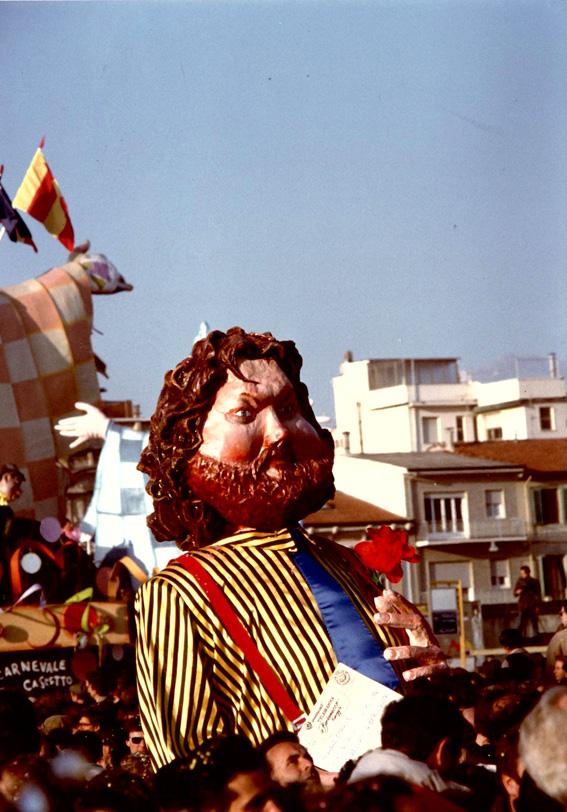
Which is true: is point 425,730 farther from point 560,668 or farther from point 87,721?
point 560,668

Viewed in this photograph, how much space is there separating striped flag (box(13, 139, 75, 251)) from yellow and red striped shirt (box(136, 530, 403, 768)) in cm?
1585

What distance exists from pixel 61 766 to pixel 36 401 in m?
19.0

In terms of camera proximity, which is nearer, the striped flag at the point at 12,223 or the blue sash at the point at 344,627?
the blue sash at the point at 344,627

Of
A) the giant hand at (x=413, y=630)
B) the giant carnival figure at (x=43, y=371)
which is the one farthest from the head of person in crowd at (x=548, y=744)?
the giant carnival figure at (x=43, y=371)

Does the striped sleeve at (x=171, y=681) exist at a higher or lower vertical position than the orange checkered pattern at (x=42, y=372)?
lower

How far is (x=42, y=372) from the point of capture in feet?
76.6

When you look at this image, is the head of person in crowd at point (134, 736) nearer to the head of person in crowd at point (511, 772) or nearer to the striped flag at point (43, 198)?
the head of person in crowd at point (511, 772)

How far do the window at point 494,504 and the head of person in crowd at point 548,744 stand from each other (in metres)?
46.6

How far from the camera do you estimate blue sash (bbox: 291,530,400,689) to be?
5641mm

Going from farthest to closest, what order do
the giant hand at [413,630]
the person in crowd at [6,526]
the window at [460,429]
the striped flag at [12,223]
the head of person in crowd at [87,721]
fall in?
the window at [460,429]
the striped flag at [12,223]
the person in crowd at [6,526]
the head of person in crowd at [87,721]
the giant hand at [413,630]

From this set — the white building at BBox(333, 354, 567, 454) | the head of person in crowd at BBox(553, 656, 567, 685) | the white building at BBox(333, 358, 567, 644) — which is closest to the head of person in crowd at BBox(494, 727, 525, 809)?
the head of person in crowd at BBox(553, 656, 567, 685)

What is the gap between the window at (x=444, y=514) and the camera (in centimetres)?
4908

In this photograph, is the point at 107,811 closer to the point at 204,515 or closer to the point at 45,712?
Answer: the point at 204,515

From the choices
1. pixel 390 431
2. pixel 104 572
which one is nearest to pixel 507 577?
pixel 390 431
